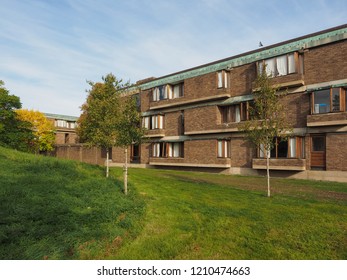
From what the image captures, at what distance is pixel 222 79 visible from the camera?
25.5 m

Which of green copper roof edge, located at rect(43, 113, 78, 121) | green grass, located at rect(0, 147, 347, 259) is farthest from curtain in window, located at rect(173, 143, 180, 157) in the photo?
green copper roof edge, located at rect(43, 113, 78, 121)

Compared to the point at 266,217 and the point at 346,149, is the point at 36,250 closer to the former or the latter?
the point at 266,217

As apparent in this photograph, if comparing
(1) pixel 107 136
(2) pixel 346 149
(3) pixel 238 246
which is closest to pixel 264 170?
(2) pixel 346 149

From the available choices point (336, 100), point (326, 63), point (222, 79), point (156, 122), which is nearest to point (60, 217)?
point (336, 100)

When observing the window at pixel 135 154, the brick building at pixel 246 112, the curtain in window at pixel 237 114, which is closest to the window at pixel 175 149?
the brick building at pixel 246 112

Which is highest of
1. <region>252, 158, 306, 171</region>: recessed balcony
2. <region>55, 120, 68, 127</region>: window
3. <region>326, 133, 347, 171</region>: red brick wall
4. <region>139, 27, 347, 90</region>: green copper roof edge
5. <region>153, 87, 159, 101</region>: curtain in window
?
<region>139, 27, 347, 90</region>: green copper roof edge

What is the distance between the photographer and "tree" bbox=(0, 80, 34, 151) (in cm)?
3123

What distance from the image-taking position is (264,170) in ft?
74.9

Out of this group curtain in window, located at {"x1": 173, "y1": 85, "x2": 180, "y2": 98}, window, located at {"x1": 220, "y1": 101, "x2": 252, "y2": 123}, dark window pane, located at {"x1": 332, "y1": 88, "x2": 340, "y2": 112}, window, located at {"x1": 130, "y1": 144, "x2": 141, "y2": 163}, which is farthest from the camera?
window, located at {"x1": 130, "y1": 144, "x2": 141, "y2": 163}

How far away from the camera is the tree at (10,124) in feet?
102

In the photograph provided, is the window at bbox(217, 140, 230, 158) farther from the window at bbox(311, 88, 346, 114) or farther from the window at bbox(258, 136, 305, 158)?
the window at bbox(311, 88, 346, 114)

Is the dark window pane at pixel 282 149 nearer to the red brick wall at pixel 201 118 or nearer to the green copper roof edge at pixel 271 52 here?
the red brick wall at pixel 201 118

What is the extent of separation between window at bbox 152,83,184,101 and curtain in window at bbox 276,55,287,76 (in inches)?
470

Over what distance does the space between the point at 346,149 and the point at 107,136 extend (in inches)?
696
